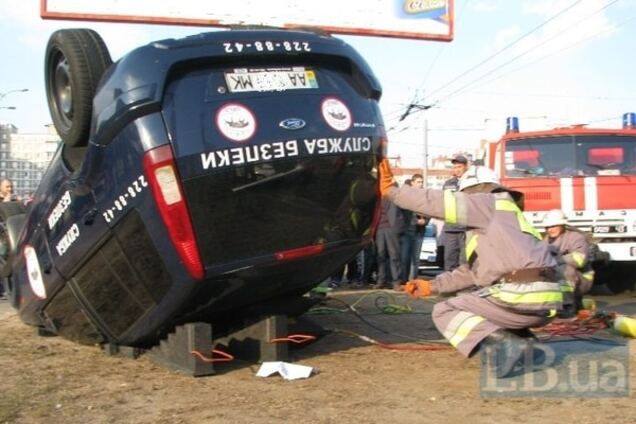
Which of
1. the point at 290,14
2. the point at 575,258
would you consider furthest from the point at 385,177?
the point at 290,14

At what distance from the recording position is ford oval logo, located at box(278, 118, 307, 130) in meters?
4.06

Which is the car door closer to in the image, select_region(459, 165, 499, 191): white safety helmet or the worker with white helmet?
select_region(459, 165, 499, 191): white safety helmet

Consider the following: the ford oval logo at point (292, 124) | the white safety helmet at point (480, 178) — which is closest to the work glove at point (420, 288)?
the white safety helmet at point (480, 178)

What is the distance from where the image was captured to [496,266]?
4543 mm

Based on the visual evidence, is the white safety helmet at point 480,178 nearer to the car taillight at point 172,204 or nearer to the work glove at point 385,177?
the work glove at point 385,177

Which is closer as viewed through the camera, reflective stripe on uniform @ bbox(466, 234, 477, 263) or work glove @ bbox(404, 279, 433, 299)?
reflective stripe on uniform @ bbox(466, 234, 477, 263)

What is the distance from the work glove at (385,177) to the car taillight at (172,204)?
126 cm

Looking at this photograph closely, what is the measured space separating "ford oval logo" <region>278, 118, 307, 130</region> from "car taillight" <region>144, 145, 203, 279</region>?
0.65m

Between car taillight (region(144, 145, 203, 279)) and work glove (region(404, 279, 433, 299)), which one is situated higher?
car taillight (region(144, 145, 203, 279))

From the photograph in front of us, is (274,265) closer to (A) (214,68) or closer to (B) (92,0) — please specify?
(A) (214,68)

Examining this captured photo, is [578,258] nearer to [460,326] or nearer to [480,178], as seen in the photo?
[480,178]

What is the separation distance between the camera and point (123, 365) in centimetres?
479

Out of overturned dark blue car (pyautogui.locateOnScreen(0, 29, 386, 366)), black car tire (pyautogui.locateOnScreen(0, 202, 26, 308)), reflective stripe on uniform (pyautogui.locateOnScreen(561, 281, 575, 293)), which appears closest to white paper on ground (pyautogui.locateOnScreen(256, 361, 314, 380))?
overturned dark blue car (pyautogui.locateOnScreen(0, 29, 386, 366))

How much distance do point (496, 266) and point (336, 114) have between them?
1384mm
